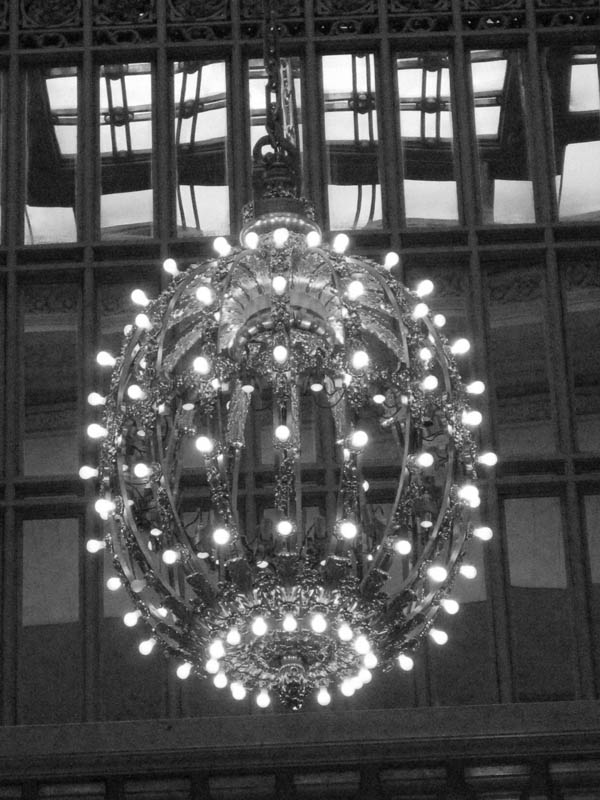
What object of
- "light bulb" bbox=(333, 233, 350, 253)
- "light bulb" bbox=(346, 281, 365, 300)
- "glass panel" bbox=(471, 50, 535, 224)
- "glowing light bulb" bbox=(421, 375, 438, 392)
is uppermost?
"glass panel" bbox=(471, 50, 535, 224)

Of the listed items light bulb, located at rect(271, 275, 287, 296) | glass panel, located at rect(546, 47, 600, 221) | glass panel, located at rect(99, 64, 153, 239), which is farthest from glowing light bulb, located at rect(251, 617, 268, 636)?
glass panel, located at rect(546, 47, 600, 221)

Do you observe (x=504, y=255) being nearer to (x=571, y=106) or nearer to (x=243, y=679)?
(x=571, y=106)

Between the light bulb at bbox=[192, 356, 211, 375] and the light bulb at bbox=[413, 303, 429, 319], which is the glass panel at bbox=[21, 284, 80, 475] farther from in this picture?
the light bulb at bbox=[192, 356, 211, 375]

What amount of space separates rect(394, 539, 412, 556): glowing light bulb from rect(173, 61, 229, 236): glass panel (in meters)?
5.87

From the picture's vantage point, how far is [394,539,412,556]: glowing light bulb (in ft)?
25.9

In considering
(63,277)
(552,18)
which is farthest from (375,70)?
(63,277)

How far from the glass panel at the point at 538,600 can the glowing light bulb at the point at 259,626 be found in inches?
191

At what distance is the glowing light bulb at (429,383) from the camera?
319 inches

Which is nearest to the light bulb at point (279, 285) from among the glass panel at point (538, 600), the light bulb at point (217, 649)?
the light bulb at point (217, 649)

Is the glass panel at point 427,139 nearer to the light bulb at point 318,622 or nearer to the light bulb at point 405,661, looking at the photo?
the light bulb at point 405,661

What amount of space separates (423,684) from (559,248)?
3.21m

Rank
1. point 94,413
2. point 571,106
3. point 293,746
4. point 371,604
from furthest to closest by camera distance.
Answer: point 571,106
point 94,413
point 293,746
point 371,604

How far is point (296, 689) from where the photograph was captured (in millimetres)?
8078

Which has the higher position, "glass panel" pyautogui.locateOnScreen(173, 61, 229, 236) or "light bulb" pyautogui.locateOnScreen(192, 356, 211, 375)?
"glass panel" pyautogui.locateOnScreen(173, 61, 229, 236)
